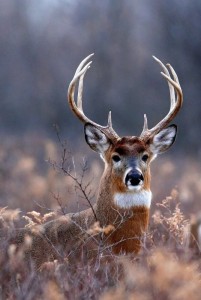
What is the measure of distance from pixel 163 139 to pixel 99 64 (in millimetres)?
18537

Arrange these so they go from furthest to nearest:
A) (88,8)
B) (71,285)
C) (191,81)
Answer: (88,8) → (191,81) → (71,285)

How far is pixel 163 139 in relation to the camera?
314 inches

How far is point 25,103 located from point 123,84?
2.75 metres

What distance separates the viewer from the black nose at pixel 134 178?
7.23 metres

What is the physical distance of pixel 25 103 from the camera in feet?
81.1

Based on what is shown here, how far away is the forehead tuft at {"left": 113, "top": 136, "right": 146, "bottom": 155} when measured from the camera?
7.51 metres

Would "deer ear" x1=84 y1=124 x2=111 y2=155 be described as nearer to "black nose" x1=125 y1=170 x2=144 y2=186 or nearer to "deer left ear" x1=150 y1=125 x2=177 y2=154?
"deer left ear" x1=150 y1=125 x2=177 y2=154

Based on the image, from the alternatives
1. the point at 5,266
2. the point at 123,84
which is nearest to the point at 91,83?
the point at 123,84

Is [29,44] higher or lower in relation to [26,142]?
higher

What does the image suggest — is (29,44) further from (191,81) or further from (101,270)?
(101,270)

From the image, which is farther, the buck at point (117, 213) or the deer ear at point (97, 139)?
the deer ear at point (97, 139)

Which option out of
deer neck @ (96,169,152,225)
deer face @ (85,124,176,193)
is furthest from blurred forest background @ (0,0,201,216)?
deer neck @ (96,169,152,225)

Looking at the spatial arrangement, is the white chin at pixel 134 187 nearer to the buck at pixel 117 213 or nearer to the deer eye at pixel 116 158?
the buck at pixel 117 213

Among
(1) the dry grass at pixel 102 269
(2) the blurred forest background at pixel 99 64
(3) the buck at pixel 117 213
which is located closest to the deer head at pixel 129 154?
(3) the buck at pixel 117 213
